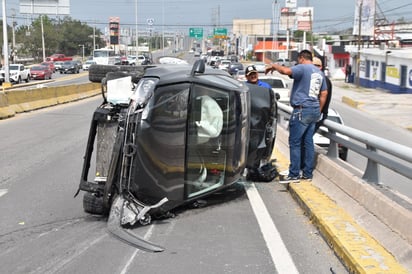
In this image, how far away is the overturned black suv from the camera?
5.95m

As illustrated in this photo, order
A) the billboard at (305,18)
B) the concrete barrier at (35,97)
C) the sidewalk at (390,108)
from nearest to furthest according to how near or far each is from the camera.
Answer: the concrete barrier at (35,97) → the sidewalk at (390,108) → the billboard at (305,18)

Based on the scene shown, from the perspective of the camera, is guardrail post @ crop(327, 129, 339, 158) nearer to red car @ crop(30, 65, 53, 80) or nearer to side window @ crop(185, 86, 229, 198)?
side window @ crop(185, 86, 229, 198)

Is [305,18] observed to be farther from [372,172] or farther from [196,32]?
[372,172]

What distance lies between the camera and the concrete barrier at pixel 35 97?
21.1 m

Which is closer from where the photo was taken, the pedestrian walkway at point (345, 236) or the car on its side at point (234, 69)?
the pedestrian walkway at point (345, 236)

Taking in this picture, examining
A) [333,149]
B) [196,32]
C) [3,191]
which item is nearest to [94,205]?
[3,191]

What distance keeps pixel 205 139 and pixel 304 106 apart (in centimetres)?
193

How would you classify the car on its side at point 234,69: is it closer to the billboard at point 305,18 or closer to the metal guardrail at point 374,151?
the metal guardrail at point 374,151

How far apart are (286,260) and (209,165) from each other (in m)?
1.84

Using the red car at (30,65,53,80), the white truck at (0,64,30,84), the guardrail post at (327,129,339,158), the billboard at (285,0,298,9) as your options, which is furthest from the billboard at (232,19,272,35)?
the guardrail post at (327,129,339,158)

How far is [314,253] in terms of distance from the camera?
531cm

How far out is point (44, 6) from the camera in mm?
58594

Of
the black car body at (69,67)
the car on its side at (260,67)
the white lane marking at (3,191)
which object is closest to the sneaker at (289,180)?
the car on its side at (260,67)

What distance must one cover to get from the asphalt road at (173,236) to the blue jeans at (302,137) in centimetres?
46
